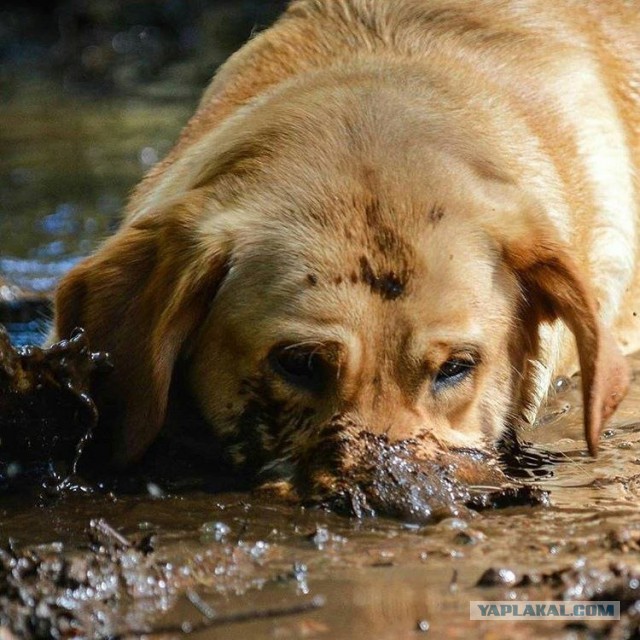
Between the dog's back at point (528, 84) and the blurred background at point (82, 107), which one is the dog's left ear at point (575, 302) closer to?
the dog's back at point (528, 84)

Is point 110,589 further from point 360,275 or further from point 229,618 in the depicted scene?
point 360,275

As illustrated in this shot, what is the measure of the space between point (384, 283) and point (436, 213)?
0.35m

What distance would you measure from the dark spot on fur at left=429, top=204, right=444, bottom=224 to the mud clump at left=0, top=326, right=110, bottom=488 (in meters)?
1.16

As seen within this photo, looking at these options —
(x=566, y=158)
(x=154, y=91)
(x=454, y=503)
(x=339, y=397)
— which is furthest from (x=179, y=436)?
(x=154, y=91)

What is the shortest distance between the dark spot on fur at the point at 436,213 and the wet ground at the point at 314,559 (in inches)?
35.9

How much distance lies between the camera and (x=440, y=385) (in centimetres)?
432

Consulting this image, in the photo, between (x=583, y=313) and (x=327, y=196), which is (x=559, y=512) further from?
(x=327, y=196)

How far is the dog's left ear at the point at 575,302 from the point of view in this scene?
4.58m

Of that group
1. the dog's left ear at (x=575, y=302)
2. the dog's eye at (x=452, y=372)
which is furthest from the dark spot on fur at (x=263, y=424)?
the dog's left ear at (x=575, y=302)

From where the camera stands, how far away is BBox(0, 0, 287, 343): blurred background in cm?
862

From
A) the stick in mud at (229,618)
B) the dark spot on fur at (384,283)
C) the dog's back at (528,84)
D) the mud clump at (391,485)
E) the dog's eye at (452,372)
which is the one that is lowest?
the stick in mud at (229,618)

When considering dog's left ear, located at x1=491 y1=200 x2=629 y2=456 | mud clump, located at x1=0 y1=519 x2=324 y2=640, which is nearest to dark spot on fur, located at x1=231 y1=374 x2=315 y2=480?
mud clump, located at x1=0 y1=519 x2=324 y2=640

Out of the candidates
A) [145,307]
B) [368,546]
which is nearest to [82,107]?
[145,307]

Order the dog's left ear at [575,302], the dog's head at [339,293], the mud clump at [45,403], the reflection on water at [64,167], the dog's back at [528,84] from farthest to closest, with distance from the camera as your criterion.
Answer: the reflection on water at [64,167]
the dog's back at [528,84]
the dog's left ear at [575,302]
the mud clump at [45,403]
the dog's head at [339,293]
